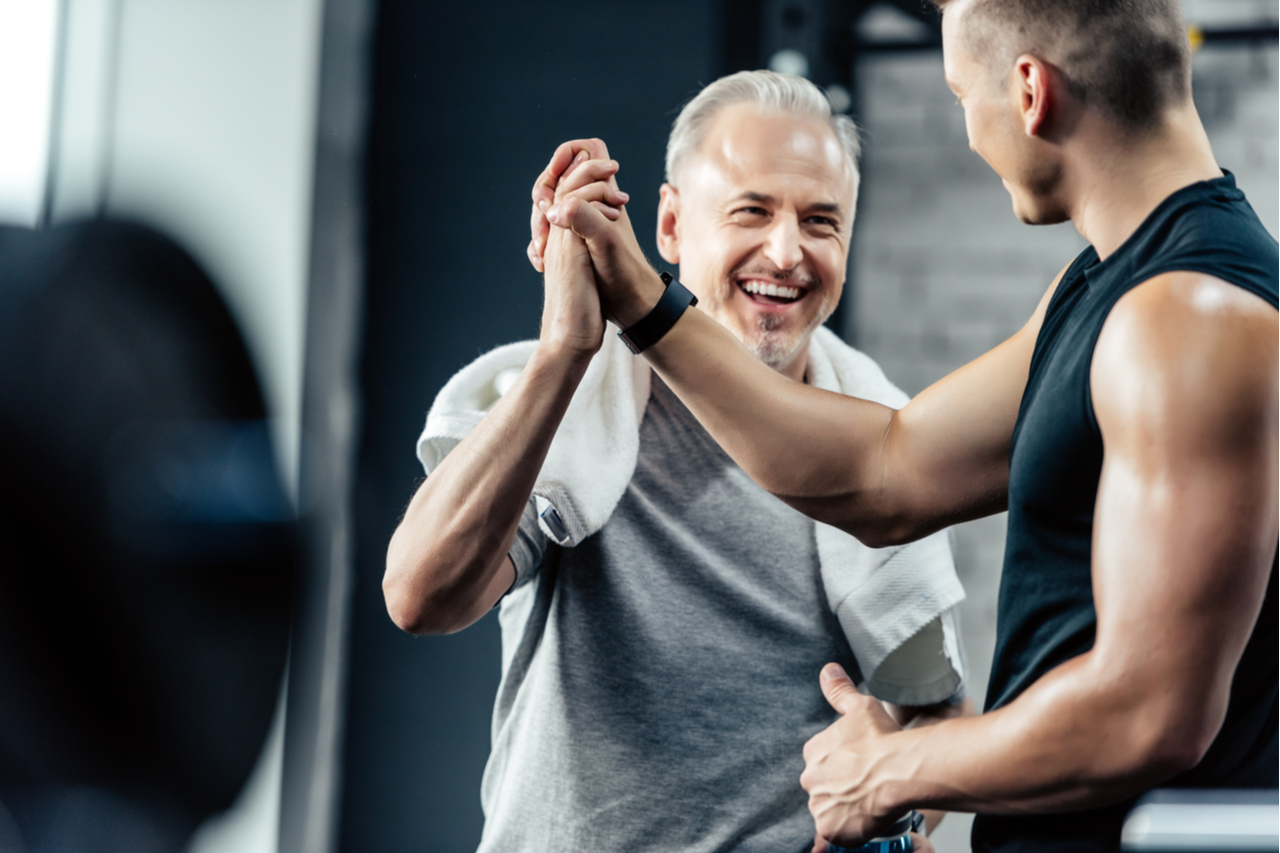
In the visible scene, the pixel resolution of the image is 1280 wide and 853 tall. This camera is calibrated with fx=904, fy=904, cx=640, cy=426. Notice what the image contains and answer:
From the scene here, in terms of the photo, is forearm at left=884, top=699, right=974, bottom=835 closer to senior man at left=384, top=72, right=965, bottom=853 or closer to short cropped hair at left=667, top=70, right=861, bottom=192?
senior man at left=384, top=72, right=965, bottom=853

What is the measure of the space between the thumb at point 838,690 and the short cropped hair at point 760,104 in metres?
0.67

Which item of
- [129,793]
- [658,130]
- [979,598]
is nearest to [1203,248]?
[658,130]

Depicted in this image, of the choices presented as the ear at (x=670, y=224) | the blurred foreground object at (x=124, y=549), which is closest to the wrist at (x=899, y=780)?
the ear at (x=670, y=224)

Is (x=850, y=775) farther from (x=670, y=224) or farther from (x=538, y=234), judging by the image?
(x=670, y=224)

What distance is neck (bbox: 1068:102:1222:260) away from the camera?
69 cm

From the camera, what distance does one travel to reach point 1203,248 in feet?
2.02

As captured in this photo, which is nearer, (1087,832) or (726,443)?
(1087,832)

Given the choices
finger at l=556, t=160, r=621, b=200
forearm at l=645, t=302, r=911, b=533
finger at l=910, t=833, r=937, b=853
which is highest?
finger at l=556, t=160, r=621, b=200

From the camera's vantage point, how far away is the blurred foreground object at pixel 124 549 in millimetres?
1451

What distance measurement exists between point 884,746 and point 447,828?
50.2 inches

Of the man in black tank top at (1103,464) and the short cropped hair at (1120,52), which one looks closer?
the man in black tank top at (1103,464)

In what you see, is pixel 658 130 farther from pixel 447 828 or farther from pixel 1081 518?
pixel 447 828

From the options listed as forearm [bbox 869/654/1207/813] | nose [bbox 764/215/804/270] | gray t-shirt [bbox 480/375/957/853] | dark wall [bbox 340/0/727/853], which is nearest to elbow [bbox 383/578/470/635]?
gray t-shirt [bbox 480/375/957/853]

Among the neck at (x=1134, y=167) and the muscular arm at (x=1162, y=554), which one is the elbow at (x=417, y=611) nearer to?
the muscular arm at (x=1162, y=554)
